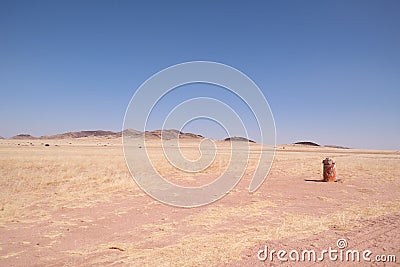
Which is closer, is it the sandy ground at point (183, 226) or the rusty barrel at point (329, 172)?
the sandy ground at point (183, 226)

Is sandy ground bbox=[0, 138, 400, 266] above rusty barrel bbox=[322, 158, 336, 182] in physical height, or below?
below

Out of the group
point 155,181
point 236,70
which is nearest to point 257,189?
point 155,181

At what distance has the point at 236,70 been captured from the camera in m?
18.5

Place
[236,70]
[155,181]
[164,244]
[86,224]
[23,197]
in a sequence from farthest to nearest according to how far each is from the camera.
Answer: [236,70], [155,181], [23,197], [86,224], [164,244]

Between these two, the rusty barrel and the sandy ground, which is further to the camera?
the rusty barrel

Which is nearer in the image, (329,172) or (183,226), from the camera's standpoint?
(183,226)

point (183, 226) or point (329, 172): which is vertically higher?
point (329, 172)

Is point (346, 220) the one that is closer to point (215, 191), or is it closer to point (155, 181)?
point (215, 191)

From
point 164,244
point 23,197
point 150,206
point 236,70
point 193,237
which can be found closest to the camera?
point 164,244

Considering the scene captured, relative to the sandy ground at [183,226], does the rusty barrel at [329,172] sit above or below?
above

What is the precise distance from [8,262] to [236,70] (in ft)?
50.6

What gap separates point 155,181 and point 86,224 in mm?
8634

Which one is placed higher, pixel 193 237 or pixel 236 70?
pixel 236 70

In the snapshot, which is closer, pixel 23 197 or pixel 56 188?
pixel 23 197
